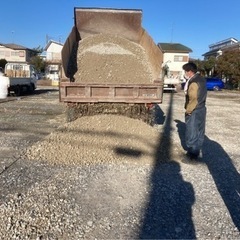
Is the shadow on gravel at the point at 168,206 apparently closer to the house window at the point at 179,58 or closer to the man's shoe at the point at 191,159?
the man's shoe at the point at 191,159

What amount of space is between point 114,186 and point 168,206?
0.91 m

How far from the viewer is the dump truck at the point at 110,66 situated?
6582 mm

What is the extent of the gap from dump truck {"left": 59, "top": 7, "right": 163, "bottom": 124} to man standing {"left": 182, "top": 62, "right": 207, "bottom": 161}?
3.45 ft

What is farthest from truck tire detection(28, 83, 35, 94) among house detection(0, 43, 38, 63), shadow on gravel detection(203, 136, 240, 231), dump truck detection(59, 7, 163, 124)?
house detection(0, 43, 38, 63)

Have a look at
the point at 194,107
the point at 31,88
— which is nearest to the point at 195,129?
the point at 194,107

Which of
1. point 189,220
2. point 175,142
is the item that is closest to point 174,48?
point 175,142

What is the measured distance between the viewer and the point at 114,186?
14.6ft

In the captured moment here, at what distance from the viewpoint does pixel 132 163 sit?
5457 mm

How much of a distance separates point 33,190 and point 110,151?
6.36ft

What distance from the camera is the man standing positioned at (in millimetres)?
5605

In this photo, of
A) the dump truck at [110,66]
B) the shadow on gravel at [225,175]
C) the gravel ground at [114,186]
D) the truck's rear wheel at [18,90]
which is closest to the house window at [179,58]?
the truck's rear wheel at [18,90]

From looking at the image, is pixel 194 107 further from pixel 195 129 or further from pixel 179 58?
pixel 179 58

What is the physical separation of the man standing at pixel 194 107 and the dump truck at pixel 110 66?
1.05 metres

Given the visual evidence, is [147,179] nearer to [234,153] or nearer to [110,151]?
[110,151]
